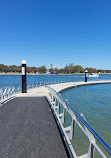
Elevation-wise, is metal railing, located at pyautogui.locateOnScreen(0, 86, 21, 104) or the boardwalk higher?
metal railing, located at pyautogui.locateOnScreen(0, 86, 21, 104)

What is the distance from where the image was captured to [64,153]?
3766 mm

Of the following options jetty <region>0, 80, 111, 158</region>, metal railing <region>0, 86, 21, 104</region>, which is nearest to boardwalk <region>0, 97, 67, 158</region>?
jetty <region>0, 80, 111, 158</region>

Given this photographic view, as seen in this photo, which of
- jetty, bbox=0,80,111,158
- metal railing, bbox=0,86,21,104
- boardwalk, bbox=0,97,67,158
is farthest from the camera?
metal railing, bbox=0,86,21,104

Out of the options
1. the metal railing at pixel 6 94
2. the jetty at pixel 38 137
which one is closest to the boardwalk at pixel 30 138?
the jetty at pixel 38 137

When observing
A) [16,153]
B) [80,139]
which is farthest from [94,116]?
[16,153]

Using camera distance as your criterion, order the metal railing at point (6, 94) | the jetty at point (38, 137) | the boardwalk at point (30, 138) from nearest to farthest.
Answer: the jetty at point (38, 137), the boardwalk at point (30, 138), the metal railing at point (6, 94)

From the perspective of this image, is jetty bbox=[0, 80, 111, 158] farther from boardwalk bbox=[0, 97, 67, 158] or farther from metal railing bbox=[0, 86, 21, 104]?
metal railing bbox=[0, 86, 21, 104]

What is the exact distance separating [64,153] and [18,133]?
6.78 feet

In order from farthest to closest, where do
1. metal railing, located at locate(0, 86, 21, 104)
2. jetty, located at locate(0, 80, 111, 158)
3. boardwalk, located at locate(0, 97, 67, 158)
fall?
metal railing, located at locate(0, 86, 21, 104)
boardwalk, located at locate(0, 97, 67, 158)
jetty, located at locate(0, 80, 111, 158)

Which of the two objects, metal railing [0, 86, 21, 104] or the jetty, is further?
metal railing [0, 86, 21, 104]

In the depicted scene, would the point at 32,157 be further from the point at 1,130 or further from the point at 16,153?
the point at 1,130

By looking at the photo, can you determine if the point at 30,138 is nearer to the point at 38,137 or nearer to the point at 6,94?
the point at 38,137

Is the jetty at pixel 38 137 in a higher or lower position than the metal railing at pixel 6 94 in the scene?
lower

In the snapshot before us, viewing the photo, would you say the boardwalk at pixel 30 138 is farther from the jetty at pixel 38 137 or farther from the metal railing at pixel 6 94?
the metal railing at pixel 6 94
